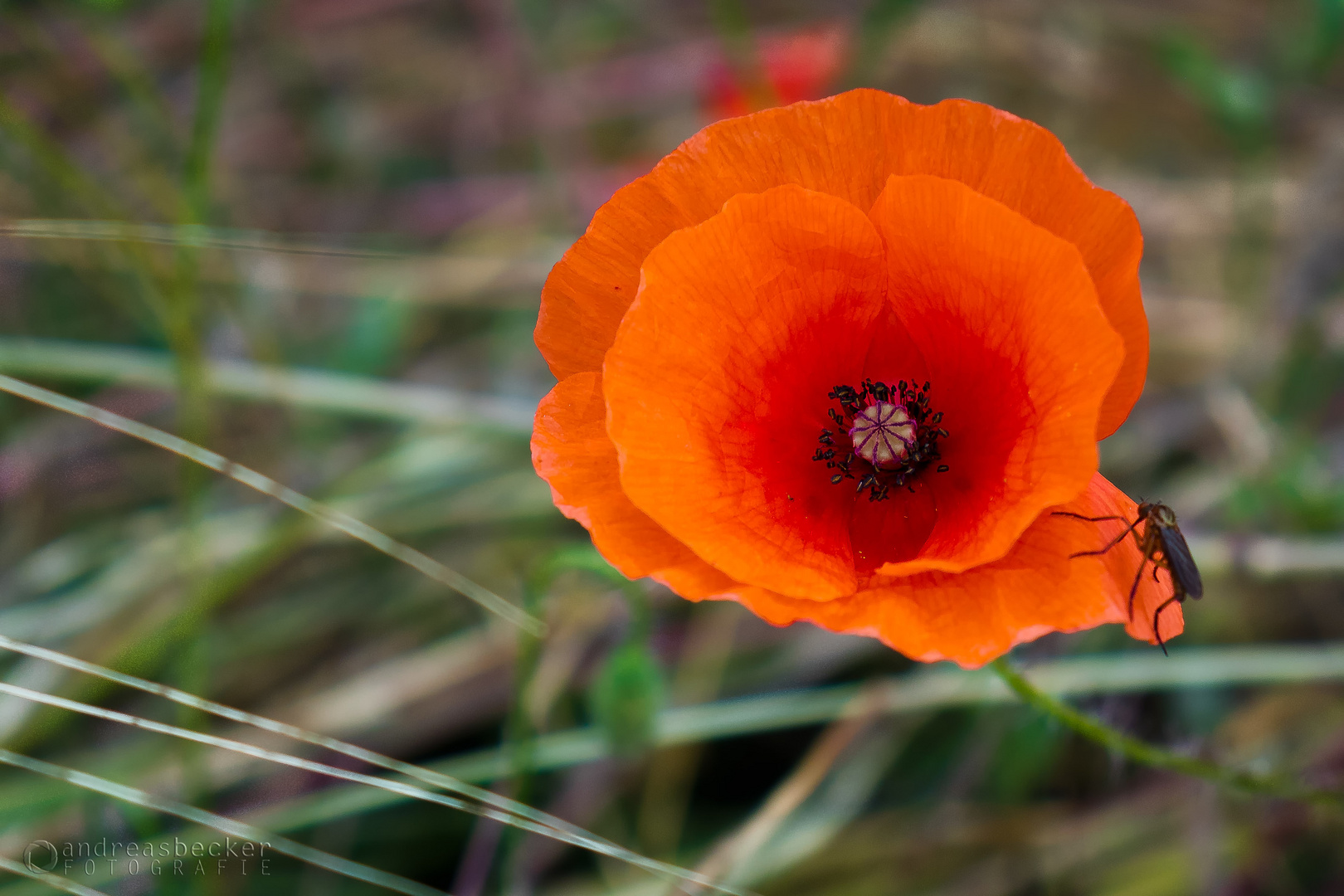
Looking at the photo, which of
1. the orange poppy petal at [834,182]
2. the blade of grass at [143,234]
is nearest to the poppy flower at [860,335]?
the orange poppy petal at [834,182]

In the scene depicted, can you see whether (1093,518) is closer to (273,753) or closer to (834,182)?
(834,182)

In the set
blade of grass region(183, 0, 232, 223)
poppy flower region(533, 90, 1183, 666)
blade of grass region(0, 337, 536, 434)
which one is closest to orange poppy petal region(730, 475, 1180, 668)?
poppy flower region(533, 90, 1183, 666)

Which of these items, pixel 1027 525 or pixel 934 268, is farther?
pixel 934 268

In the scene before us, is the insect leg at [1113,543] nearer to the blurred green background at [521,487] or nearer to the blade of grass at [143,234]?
the blurred green background at [521,487]

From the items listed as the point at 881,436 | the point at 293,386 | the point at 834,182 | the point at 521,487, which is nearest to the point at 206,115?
the point at 293,386

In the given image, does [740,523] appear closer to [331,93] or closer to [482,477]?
[482,477]

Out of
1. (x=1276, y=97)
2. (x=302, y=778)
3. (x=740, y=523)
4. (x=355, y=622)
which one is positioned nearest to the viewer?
(x=740, y=523)

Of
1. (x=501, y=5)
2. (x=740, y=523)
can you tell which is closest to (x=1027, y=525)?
(x=740, y=523)
